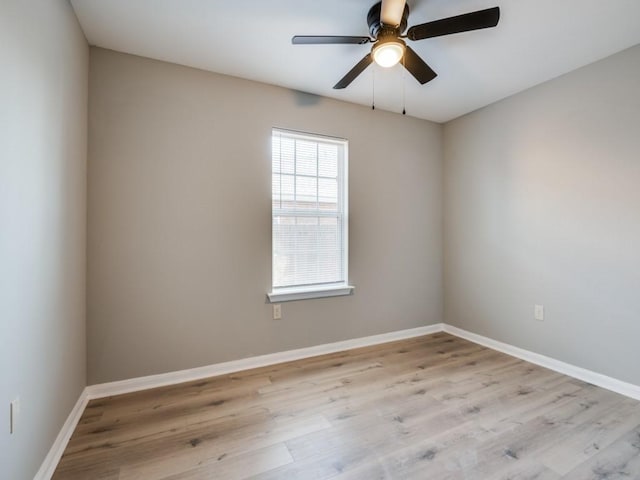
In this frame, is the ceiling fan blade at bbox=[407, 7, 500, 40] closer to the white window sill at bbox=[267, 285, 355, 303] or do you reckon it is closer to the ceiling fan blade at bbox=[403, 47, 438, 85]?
the ceiling fan blade at bbox=[403, 47, 438, 85]

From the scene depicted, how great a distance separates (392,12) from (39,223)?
1986 mm

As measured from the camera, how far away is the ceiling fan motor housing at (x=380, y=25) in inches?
64.7

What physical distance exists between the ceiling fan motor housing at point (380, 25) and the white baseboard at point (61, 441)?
2739mm

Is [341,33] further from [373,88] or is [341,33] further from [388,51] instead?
[373,88]

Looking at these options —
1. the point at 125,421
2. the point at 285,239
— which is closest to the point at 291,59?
the point at 285,239

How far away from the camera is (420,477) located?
4.56 feet

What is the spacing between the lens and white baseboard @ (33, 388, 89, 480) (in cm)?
137

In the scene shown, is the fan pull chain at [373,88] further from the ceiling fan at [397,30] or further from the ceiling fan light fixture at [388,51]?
the ceiling fan light fixture at [388,51]

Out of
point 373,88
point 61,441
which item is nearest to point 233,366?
point 61,441

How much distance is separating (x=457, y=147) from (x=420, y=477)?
10.3 feet

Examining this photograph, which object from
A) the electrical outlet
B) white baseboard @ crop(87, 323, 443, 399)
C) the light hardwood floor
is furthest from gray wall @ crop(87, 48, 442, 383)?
the electrical outlet

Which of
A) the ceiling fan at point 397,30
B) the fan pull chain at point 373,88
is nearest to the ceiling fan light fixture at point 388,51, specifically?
the ceiling fan at point 397,30

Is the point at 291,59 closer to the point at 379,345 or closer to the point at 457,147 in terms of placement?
the point at 457,147

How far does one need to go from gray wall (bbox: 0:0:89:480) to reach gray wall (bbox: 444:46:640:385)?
Result: 3444mm
